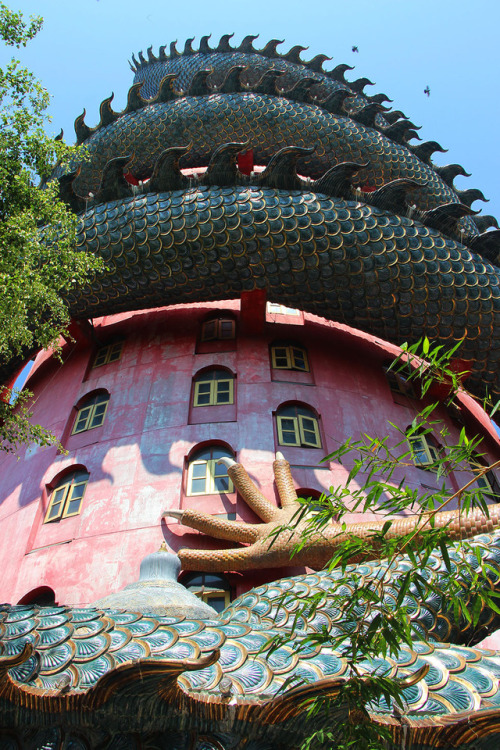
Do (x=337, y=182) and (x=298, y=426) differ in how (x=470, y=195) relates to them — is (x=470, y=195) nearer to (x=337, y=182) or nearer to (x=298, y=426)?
(x=337, y=182)

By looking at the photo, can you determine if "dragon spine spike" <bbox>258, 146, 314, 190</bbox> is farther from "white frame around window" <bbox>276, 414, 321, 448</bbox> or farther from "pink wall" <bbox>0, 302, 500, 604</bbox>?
"white frame around window" <bbox>276, 414, 321, 448</bbox>

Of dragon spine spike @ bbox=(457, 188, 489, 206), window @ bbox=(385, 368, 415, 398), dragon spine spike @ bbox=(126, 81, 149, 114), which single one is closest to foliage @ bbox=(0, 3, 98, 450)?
window @ bbox=(385, 368, 415, 398)

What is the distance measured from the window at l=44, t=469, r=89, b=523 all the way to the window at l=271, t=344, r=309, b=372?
3.56 metres

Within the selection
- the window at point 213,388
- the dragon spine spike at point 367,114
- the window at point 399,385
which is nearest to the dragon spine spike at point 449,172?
the dragon spine spike at point 367,114

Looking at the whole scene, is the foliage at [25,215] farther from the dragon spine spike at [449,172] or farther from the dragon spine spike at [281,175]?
the dragon spine spike at [449,172]

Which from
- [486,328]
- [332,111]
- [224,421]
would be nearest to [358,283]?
[486,328]

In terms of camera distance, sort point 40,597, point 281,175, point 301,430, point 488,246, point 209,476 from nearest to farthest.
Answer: point 40,597 → point 209,476 → point 301,430 → point 281,175 → point 488,246

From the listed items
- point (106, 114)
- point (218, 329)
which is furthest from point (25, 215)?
point (106, 114)

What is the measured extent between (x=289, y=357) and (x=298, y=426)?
62.9 inches

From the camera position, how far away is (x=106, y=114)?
17.5 metres

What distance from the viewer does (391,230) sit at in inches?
407

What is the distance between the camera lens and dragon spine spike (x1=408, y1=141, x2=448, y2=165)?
18.6 meters

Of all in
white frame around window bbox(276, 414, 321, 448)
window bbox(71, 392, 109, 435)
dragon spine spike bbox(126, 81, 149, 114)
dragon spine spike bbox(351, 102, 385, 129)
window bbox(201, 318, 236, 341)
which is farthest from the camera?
dragon spine spike bbox(351, 102, 385, 129)

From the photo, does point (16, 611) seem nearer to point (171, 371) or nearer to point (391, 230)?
point (171, 371)
